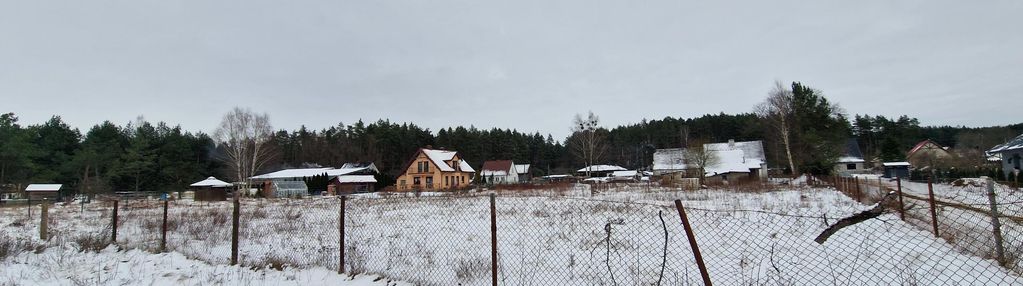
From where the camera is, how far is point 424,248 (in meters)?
9.48

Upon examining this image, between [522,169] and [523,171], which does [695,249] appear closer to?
[523,171]

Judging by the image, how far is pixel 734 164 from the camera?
5288cm

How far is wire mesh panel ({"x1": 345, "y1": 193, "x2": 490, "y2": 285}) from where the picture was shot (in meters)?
7.10

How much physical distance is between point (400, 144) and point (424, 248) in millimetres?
76021

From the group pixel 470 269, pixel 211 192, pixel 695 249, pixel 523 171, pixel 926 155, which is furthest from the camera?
pixel 523 171

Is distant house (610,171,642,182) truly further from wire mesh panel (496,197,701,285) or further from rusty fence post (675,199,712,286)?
rusty fence post (675,199,712,286)

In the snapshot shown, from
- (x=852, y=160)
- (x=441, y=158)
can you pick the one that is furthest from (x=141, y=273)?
(x=852, y=160)

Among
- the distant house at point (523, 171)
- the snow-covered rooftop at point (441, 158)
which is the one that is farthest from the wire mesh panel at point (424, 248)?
the distant house at point (523, 171)

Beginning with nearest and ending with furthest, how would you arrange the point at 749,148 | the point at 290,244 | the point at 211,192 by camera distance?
the point at 290,244, the point at 211,192, the point at 749,148

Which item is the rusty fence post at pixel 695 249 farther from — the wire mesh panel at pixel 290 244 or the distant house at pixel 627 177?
the distant house at pixel 627 177

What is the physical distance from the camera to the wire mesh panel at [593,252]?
681 cm

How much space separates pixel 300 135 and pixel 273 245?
93810mm

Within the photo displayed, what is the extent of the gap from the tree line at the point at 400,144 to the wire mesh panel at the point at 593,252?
35.5 meters

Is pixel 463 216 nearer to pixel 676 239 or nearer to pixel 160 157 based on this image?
pixel 676 239
